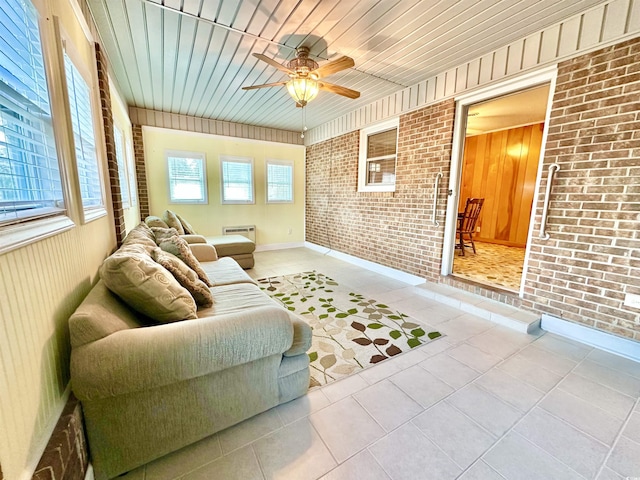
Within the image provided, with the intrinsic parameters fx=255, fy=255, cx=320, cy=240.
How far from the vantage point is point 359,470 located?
44.4 inches

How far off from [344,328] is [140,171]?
4.38m

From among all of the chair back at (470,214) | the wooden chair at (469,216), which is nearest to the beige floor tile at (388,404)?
the wooden chair at (469,216)

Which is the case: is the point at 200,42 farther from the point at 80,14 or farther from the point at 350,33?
the point at 350,33

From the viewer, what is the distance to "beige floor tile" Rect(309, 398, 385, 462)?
1234 millimetres

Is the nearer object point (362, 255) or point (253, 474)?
point (253, 474)

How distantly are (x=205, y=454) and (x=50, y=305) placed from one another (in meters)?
0.94

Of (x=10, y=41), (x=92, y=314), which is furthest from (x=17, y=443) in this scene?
(x=10, y=41)

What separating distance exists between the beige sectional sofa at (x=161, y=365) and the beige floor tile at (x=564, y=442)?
1.25 meters

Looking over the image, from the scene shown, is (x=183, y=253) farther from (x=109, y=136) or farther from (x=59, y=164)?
(x=109, y=136)

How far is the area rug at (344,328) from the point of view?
1.87 meters

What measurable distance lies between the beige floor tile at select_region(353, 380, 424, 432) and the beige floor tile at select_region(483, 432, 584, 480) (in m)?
0.37

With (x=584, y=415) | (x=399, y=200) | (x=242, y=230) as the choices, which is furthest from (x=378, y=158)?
(x=584, y=415)

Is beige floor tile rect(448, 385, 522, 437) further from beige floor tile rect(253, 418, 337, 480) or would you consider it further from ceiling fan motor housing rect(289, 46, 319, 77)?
ceiling fan motor housing rect(289, 46, 319, 77)

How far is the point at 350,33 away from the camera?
7.24ft
